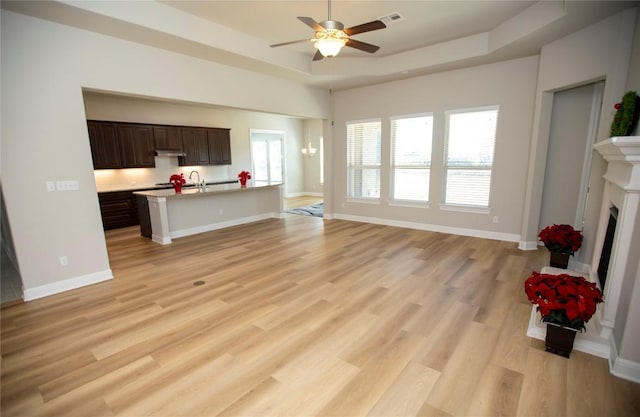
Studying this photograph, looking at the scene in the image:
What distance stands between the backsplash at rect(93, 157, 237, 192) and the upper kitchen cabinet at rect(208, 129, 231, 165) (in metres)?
0.32

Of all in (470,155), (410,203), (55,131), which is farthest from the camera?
(410,203)

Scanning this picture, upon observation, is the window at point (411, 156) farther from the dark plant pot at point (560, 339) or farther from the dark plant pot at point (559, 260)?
the dark plant pot at point (560, 339)

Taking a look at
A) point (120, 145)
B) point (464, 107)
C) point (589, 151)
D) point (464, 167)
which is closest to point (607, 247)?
point (589, 151)

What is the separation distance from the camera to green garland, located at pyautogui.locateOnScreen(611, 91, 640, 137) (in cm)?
272

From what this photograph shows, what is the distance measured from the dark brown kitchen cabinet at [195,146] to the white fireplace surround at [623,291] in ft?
26.0

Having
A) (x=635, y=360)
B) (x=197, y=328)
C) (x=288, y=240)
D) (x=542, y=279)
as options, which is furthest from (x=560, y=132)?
(x=197, y=328)

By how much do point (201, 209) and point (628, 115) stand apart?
6.41 meters

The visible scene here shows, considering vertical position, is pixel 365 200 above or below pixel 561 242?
above

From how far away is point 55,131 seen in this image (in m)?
3.33

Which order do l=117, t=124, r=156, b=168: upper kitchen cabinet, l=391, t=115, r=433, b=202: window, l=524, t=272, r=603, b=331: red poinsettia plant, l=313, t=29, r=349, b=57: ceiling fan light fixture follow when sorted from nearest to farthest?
1. l=524, t=272, r=603, b=331: red poinsettia plant
2. l=313, t=29, r=349, b=57: ceiling fan light fixture
3. l=391, t=115, r=433, b=202: window
4. l=117, t=124, r=156, b=168: upper kitchen cabinet

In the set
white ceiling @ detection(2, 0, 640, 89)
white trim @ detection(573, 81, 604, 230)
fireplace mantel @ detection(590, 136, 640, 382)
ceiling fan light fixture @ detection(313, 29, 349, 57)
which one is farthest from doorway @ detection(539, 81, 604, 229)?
ceiling fan light fixture @ detection(313, 29, 349, 57)

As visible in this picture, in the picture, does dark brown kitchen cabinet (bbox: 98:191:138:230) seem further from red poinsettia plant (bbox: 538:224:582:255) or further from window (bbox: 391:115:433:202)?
red poinsettia plant (bbox: 538:224:582:255)

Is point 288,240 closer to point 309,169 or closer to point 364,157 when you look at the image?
point 364,157

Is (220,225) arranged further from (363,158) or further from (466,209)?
(466,209)
